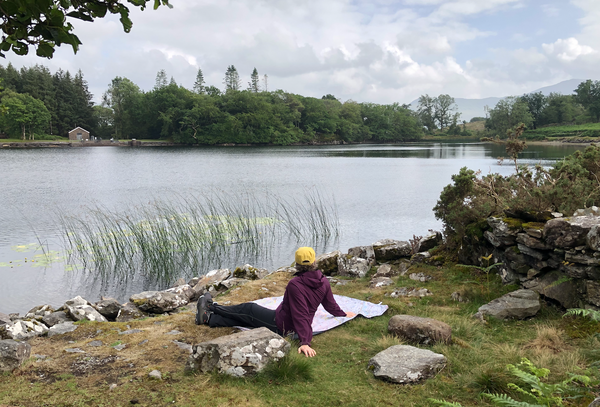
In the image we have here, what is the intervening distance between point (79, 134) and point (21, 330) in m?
95.2

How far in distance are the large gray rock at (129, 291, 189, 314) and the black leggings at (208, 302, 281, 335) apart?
254 centimetres

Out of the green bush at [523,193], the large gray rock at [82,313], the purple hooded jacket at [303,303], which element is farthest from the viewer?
the large gray rock at [82,313]

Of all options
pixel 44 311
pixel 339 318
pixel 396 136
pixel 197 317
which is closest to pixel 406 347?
pixel 339 318

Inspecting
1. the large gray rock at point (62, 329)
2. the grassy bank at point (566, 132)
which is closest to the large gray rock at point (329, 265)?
the large gray rock at point (62, 329)

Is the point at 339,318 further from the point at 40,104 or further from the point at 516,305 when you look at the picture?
the point at 40,104

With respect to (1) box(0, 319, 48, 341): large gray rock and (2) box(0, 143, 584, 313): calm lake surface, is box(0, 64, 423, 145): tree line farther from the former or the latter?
(1) box(0, 319, 48, 341): large gray rock

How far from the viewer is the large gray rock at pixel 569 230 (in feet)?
16.9

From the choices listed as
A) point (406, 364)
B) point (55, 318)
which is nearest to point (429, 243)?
point (406, 364)

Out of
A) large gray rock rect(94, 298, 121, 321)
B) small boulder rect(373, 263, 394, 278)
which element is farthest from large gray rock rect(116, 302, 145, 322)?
small boulder rect(373, 263, 394, 278)

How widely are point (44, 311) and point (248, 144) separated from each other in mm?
87097

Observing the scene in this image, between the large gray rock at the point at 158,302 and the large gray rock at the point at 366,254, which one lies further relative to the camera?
the large gray rock at the point at 366,254

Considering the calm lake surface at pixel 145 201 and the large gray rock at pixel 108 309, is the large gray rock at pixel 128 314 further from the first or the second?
the calm lake surface at pixel 145 201

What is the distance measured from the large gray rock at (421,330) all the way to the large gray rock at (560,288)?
1.77m

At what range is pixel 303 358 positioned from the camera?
4.08 meters
